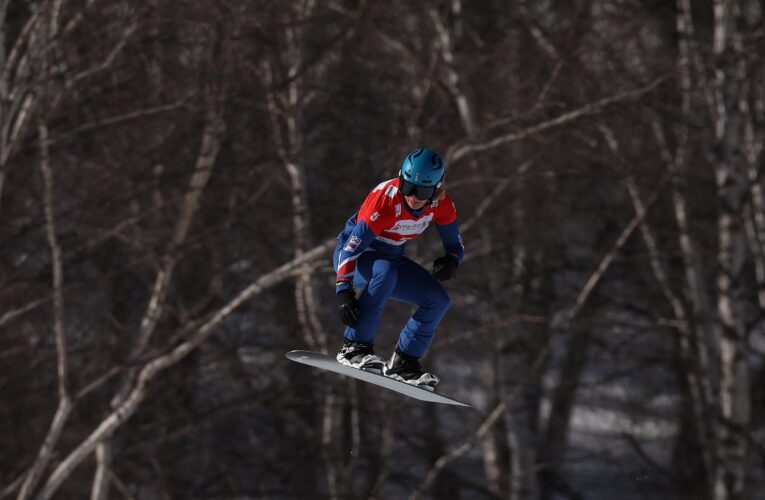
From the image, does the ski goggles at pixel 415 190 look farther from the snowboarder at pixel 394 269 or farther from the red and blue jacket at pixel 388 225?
the red and blue jacket at pixel 388 225

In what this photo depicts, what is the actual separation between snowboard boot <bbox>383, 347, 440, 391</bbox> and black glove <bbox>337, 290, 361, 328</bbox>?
52 centimetres

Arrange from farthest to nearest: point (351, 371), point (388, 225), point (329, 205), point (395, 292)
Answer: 1. point (329, 205)
2. point (395, 292)
3. point (351, 371)
4. point (388, 225)

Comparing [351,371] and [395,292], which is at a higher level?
[395,292]

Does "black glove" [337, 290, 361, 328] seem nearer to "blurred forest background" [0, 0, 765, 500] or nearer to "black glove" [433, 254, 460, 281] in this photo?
"black glove" [433, 254, 460, 281]

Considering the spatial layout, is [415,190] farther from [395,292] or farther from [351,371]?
[351,371]

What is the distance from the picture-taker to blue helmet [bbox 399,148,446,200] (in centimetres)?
550

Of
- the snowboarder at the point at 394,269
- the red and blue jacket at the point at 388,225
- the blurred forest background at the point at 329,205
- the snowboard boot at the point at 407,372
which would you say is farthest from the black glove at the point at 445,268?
the blurred forest background at the point at 329,205

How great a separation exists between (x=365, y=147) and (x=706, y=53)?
4.83m

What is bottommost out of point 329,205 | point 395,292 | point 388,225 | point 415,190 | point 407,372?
point 329,205

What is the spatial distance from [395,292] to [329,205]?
8.96 m

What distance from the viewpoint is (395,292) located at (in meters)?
6.50

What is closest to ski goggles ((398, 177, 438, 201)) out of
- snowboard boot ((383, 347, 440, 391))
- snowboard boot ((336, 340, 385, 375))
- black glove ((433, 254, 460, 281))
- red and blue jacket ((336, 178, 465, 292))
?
red and blue jacket ((336, 178, 465, 292))

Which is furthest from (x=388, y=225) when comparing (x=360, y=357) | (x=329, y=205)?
(x=329, y=205)

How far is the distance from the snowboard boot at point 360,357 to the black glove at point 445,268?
61cm
